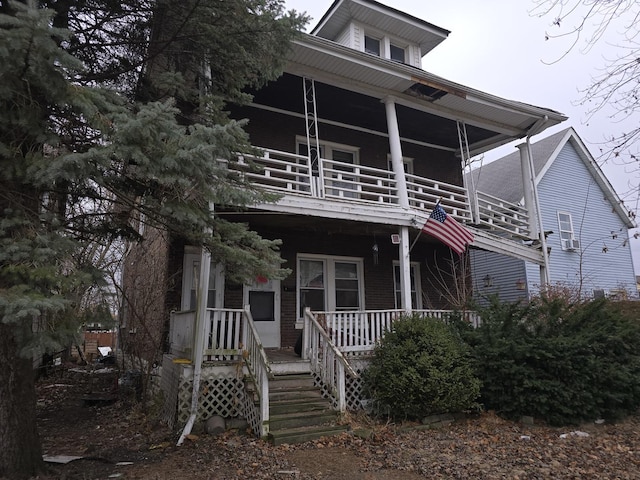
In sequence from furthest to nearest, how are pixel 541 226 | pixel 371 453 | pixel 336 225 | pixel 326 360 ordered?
1. pixel 541 226
2. pixel 336 225
3. pixel 326 360
4. pixel 371 453

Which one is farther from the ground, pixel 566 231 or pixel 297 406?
pixel 566 231

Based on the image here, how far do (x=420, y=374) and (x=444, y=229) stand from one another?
12.2 ft

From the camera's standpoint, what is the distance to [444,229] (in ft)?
34.1

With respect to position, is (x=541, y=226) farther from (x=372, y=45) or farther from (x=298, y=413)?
(x=298, y=413)

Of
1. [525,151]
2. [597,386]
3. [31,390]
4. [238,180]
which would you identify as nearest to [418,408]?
[597,386]

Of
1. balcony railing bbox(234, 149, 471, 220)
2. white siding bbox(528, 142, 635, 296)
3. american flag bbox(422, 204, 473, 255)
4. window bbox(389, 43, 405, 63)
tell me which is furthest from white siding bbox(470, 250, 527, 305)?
window bbox(389, 43, 405, 63)

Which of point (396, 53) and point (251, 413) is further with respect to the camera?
point (396, 53)

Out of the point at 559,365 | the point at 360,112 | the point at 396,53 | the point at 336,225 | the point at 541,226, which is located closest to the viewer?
the point at 559,365

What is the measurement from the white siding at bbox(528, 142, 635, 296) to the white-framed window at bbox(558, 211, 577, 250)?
0.22 metres

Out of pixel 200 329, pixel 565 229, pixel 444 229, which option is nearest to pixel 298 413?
pixel 200 329

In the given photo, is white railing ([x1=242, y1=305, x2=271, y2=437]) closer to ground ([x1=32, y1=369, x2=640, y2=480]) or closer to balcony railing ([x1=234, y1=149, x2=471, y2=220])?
ground ([x1=32, y1=369, x2=640, y2=480])

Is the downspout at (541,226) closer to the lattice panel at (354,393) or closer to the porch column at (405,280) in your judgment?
the porch column at (405,280)

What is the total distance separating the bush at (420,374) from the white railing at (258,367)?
7.20 ft

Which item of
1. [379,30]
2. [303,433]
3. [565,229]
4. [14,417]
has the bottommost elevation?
[303,433]
